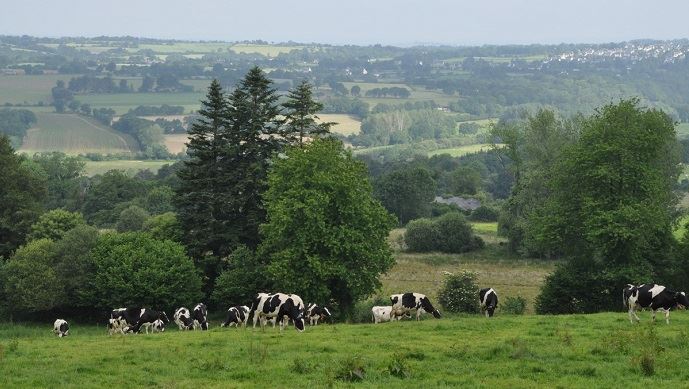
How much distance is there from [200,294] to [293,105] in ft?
40.7

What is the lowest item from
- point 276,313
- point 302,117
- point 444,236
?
point 444,236

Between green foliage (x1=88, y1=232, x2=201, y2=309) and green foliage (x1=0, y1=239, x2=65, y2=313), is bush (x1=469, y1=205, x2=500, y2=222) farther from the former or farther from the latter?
green foliage (x1=0, y1=239, x2=65, y2=313)

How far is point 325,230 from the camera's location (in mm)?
41062

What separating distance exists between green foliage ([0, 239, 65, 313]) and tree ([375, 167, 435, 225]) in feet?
191

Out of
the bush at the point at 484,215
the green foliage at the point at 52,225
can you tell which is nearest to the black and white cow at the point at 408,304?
the green foliage at the point at 52,225

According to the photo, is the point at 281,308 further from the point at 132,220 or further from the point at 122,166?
the point at 122,166

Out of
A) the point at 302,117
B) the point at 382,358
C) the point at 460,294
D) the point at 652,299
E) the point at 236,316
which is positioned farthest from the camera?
the point at 302,117

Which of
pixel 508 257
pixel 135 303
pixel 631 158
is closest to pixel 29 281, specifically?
pixel 135 303

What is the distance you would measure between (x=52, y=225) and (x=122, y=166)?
405 feet

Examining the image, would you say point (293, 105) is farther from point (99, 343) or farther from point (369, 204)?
point (99, 343)

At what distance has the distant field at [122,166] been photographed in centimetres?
16788

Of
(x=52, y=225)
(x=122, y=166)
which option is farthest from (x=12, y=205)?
(x=122, y=166)

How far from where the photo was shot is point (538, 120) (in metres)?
71.4

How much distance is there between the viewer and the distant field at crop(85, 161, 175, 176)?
551 feet
